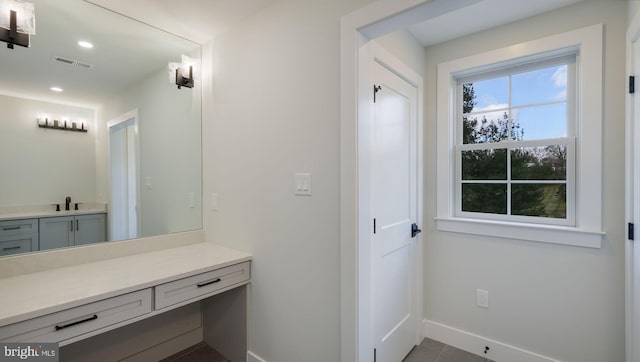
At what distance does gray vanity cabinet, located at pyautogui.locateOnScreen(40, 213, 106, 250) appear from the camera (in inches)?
65.1

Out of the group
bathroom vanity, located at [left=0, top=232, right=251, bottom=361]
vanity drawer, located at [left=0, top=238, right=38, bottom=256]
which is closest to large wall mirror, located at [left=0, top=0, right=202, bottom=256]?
vanity drawer, located at [left=0, top=238, right=38, bottom=256]

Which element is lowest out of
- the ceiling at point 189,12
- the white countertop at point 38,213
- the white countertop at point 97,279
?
the white countertop at point 97,279

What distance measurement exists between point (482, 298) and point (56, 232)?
9.50ft

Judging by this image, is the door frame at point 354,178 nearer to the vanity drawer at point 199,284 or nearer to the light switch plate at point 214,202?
the vanity drawer at point 199,284

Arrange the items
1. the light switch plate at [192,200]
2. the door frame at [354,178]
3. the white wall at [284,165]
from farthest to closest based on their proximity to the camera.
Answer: the light switch plate at [192,200] → the white wall at [284,165] → the door frame at [354,178]

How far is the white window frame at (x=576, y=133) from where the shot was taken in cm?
171

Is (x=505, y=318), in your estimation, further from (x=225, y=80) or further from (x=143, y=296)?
(x=225, y=80)

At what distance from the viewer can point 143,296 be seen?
143 cm

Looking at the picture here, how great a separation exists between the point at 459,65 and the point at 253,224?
2006 millimetres

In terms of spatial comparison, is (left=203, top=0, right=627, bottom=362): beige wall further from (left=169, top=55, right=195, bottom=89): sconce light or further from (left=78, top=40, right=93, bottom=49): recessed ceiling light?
(left=78, top=40, right=93, bottom=49): recessed ceiling light

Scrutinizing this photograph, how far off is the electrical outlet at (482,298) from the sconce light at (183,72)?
2795mm

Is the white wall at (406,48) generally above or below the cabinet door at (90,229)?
above

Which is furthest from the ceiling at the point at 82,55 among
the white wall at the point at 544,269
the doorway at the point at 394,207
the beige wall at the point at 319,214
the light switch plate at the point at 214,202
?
the white wall at the point at 544,269

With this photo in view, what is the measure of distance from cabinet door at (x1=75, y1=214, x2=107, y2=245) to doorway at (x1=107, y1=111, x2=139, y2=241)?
0.05 m
